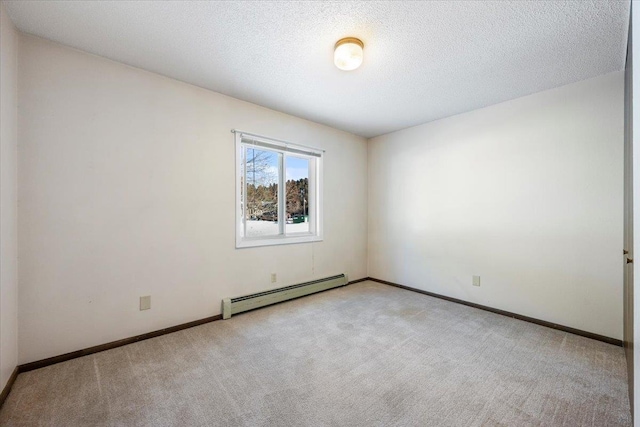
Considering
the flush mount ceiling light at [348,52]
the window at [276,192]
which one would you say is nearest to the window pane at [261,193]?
the window at [276,192]

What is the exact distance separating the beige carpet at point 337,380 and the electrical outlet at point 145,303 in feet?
0.99

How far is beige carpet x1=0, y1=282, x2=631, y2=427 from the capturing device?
1518 mm

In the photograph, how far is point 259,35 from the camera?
1.98 meters

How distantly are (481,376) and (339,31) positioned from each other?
2.68 meters

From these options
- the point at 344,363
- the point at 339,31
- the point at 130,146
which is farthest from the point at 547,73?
the point at 130,146

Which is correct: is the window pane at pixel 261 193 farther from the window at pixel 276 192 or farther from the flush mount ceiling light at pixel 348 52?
the flush mount ceiling light at pixel 348 52

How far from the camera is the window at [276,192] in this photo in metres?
3.24

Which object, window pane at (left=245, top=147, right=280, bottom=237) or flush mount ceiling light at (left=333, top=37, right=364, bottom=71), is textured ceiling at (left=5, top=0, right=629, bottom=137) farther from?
window pane at (left=245, top=147, right=280, bottom=237)

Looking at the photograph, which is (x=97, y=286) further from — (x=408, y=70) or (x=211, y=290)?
(x=408, y=70)

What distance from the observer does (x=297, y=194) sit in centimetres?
391

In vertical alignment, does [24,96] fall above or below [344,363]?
above

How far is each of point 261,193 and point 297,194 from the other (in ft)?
2.01

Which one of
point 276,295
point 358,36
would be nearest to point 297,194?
point 276,295

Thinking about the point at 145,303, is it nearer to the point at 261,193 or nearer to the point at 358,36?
the point at 261,193
